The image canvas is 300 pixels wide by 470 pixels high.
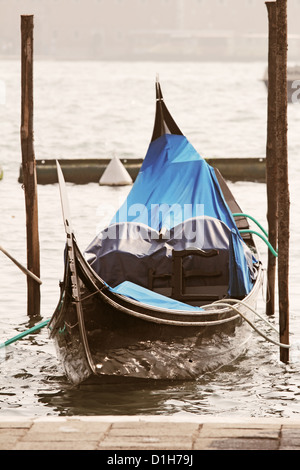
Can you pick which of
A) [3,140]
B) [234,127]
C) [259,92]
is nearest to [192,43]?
[259,92]

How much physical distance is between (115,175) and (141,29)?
90.7 m

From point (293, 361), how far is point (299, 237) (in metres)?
6.28

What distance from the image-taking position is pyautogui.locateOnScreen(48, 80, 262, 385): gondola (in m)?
6.19

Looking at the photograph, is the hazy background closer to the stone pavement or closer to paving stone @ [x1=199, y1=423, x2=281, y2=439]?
the stone pavement

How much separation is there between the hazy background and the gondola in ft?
309

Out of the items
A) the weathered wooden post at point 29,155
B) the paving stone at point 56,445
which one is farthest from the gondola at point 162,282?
the paving stone at point 56,445

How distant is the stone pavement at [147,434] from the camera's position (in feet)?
12.7

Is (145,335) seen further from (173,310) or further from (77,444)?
(77,444)

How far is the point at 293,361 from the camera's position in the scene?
24.5ft

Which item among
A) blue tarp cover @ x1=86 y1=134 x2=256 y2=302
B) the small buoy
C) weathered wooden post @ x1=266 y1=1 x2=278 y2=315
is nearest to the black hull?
blue tarp cover @ x1=86 y1=134 x2=256 y2=302

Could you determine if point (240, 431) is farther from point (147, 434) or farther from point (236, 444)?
point (147, 434)

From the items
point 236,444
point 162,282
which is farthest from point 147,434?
point 162,282

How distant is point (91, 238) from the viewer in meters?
13.6
